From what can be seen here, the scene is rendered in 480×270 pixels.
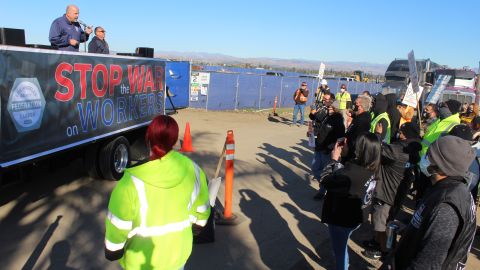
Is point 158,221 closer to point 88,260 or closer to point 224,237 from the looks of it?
point 88,260

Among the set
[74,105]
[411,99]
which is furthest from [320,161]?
[74,105]

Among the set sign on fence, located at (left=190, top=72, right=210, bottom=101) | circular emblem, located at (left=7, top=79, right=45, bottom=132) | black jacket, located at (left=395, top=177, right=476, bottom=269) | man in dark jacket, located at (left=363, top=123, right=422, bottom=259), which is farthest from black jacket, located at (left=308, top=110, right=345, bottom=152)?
sign on fence, located at (left=190, top=72, right=210, bottom=101)

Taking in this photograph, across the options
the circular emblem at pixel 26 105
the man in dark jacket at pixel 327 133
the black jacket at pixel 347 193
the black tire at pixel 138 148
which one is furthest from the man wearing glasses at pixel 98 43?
the black jacket at pixel 347 193

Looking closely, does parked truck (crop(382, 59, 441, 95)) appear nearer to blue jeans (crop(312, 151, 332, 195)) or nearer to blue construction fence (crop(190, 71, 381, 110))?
blue construction fence (crop(190, 71, 381, 110))

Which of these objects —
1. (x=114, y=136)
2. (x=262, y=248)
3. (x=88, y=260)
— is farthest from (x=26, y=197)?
(x=262, y=248)

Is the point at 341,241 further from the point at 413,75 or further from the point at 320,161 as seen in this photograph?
the point at 413,75

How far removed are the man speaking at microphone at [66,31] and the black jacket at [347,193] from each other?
5089 millimetres

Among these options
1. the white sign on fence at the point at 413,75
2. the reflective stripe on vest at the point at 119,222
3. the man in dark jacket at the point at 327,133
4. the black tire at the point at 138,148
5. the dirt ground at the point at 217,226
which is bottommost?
the dirt ground at the point at 217,226

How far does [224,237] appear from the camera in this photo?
5.19m

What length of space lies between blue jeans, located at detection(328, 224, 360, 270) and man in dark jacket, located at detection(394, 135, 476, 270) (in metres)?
1.37

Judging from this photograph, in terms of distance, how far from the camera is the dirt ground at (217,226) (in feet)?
14.8

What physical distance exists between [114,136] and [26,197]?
1.67m

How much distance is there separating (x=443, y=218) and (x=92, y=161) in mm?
5794

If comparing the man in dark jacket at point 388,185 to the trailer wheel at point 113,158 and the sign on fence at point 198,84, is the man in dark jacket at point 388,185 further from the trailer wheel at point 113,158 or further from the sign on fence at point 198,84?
the sign on fence at point 198,84
